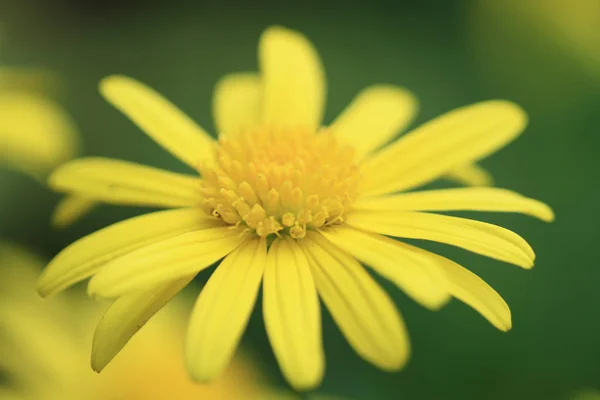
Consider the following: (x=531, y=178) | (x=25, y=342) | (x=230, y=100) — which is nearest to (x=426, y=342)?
(x=531, y=178)

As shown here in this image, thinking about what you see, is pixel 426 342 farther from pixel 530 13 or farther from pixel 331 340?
pixel 530 13

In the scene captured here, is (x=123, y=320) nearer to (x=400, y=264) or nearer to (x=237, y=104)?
(x=400, y=264)

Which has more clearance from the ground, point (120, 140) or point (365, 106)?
point (365, 106)

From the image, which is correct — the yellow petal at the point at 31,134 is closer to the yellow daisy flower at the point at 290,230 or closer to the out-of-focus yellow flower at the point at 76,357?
the out-of-focus yellow flower at the point at 76,357

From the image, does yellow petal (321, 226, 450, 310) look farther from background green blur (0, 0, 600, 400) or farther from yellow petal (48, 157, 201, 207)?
Answer: background green blur (0, 0, 600, 400)

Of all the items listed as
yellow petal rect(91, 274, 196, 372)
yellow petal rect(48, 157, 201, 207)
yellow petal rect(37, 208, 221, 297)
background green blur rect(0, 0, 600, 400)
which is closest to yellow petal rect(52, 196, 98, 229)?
yellow petal rect(48, 157, 201, 207)

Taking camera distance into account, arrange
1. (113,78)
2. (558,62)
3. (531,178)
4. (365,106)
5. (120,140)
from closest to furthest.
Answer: (113,78) → (365,106) → (531,178) → (558,62) → (120,140)
